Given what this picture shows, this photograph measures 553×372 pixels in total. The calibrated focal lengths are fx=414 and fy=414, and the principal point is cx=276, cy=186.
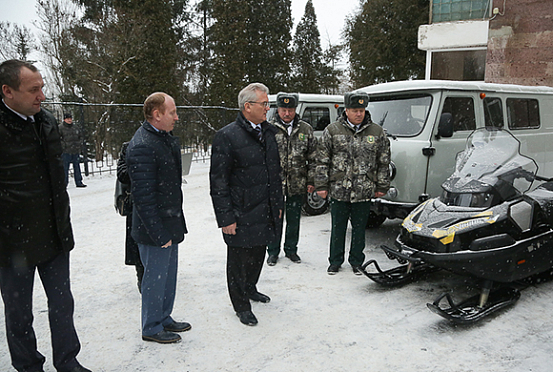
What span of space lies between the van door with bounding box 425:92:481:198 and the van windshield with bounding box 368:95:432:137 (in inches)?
8.6

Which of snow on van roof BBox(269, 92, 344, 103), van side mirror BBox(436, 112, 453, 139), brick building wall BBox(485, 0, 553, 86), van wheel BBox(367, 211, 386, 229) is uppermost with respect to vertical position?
brick building wall BBox(485, 0, 553, 86)

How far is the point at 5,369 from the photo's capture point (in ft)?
9.53

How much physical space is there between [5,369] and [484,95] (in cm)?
590

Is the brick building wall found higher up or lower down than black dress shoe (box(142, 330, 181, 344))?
higher up

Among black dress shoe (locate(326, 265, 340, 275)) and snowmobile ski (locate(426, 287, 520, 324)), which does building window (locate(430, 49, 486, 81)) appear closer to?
black dress shoe (locate(326, 265, 340, 275))

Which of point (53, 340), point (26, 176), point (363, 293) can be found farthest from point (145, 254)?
point (363, 293)

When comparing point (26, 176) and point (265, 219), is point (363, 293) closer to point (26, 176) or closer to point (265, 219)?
point (265, 219)

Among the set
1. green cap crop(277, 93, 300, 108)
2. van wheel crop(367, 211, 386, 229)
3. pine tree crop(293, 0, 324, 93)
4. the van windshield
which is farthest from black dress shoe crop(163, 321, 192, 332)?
pine tree crop(293, 0, 324, 93)

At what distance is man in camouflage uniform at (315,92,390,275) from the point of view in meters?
4.49

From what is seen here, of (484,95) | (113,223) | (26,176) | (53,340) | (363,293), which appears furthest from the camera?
(113,223)

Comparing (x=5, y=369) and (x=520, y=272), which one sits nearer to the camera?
(x=5, y=369)

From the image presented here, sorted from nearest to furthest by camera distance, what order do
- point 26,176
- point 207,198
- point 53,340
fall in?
point 26,176 < point 53,340 < point 207,198

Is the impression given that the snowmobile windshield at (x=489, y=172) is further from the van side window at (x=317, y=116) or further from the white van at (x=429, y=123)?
the van side window at (x=317, y=116)

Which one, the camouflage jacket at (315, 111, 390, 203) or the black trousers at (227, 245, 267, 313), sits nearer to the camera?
the black trousers at (227, 245, 267, 313)
